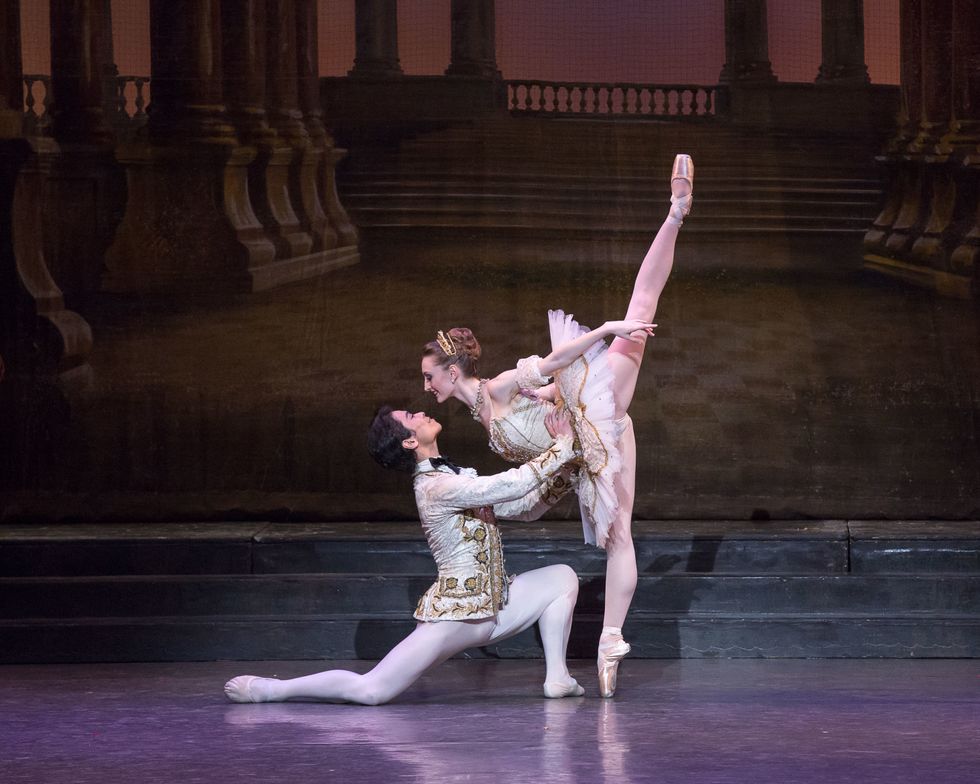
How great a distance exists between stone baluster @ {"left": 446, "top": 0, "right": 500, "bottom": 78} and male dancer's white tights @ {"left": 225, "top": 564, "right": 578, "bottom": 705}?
266 centimetres

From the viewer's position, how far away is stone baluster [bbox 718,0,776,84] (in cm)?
601

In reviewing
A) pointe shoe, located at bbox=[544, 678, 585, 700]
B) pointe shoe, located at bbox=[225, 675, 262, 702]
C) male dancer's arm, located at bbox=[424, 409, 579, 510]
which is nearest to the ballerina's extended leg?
pointe shoe, located at bbox=[544, 678, 585, 700]

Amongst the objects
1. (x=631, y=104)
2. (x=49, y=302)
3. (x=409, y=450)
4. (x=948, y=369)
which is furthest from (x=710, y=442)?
(x=49, y=302)

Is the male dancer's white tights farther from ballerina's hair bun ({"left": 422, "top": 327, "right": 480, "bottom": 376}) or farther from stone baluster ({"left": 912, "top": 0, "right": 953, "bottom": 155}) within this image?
stone baluster ({"left": 912, "top": 0, "right": 953, "bottom": 155})

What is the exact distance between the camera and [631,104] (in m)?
6.01

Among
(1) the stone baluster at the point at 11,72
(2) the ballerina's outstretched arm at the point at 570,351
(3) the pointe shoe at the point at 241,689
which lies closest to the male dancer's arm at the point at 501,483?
(2) the ballerina's outstretched arm at the point at 570,351

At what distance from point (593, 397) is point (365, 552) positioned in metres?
1.41

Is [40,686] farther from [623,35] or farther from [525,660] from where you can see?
[623,35]

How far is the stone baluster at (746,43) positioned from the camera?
601 centimetres

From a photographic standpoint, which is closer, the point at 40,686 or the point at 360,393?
the point at 40,686

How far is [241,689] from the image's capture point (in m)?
4.08

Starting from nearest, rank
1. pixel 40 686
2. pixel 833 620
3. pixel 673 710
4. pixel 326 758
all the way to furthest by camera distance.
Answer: pixel 326 758 < pixel 673 710 < pixel 40 686 < pixel 833 620

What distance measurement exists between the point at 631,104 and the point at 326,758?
3.44m

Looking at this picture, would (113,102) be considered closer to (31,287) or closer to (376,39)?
(31,287)
